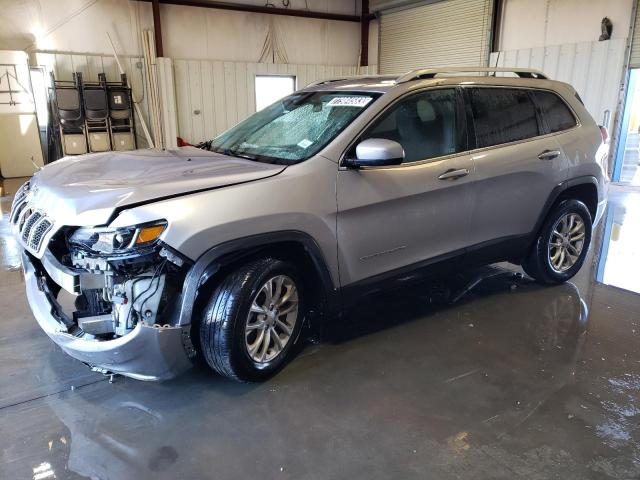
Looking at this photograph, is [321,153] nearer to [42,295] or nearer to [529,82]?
[42,295]

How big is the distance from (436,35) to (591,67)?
12.6 ft

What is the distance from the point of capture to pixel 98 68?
10469 millimetres

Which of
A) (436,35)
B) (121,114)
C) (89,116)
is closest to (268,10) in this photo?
Result: (436,35)

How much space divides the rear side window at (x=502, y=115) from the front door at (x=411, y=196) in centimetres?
18

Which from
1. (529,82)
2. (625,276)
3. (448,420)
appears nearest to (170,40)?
(529,82)

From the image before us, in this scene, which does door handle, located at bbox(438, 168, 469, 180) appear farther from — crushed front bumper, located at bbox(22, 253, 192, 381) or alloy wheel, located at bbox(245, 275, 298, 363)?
crushed front bumper, located at bbox(22, 253, 192, 381)

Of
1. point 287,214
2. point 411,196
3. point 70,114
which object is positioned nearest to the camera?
point 287,214

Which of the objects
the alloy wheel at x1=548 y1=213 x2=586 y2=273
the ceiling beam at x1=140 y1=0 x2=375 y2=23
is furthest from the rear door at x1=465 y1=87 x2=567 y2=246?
the ceiling beam at x1=140 y1=0 x2=375 y2=23

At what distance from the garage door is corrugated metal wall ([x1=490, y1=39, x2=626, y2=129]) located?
133 centimetres

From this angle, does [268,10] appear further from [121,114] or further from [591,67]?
[591,67]

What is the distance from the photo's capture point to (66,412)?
2373 mm

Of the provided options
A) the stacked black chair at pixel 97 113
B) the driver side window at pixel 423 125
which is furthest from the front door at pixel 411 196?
the stacked black chair at pixel 97 113

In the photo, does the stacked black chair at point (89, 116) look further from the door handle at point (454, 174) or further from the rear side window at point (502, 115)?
the door handle at point (454, 174)

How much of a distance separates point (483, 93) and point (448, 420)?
2.18 meters
